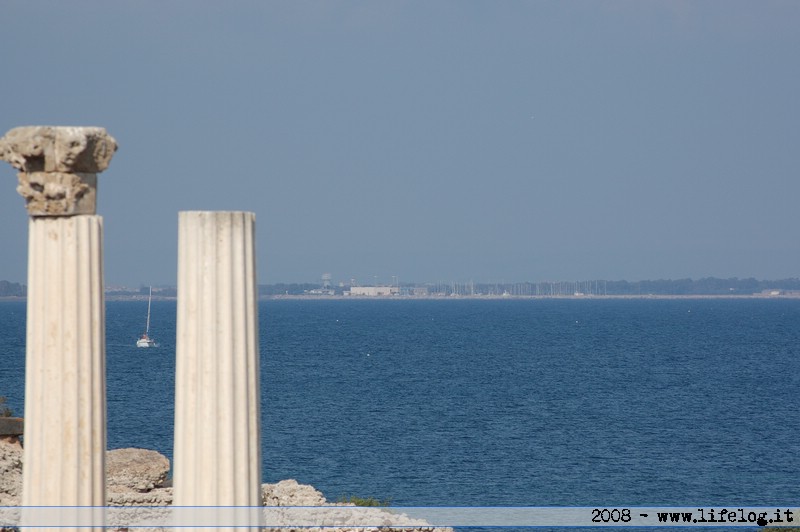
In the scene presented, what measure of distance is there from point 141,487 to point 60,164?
10.1 m

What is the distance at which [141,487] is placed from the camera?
1803cm

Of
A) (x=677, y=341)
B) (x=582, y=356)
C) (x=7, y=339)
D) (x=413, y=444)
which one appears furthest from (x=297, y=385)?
(x=677, y=341)

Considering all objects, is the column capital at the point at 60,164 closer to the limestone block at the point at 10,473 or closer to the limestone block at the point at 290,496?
the limestone block at the point at 10,473

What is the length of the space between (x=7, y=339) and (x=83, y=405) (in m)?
113

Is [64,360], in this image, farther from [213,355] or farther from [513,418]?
[513,418]

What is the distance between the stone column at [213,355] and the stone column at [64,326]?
684 millimetres

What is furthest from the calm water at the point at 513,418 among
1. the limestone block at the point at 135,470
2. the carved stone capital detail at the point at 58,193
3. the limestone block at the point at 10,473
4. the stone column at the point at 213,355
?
the carved stone capital detail at the point at 58,193

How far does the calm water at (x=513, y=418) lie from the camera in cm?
4144

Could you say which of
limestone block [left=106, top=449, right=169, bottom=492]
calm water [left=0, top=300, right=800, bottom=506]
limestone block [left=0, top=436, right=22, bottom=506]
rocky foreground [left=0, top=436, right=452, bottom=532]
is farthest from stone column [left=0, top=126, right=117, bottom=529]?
calm water [left=0, top=300, right=800, bottom=506]

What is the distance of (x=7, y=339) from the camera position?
116 m

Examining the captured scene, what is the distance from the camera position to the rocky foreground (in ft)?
52.5

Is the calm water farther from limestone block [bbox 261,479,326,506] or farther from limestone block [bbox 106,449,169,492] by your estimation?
limestone block [bbox 261,479,326,506]

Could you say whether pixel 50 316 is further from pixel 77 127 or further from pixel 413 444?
pixel 413 444

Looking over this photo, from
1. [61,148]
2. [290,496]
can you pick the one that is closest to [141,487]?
[290,496]
